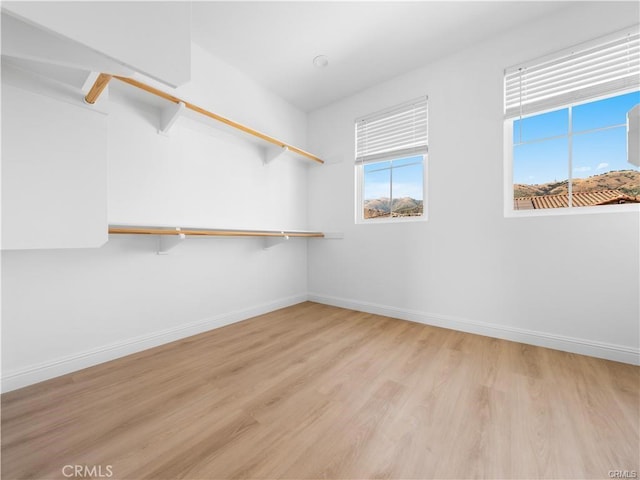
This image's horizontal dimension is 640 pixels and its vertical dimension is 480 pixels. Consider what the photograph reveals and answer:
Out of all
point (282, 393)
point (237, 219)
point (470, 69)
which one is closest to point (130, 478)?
point (282, 393)

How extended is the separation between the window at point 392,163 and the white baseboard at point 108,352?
74.2 inches

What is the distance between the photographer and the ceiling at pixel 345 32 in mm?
1917

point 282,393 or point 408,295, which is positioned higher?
point 408,295

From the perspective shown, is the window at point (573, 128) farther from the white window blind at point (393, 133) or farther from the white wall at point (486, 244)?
the white window blind at point (393, 133)

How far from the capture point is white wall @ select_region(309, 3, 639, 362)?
1.79 metres

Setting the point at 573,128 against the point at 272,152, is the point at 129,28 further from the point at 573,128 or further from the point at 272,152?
the point at 573,128

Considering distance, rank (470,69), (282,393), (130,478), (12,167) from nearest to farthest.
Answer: (130,478) < (12,167) < (282,393) < (470,69)

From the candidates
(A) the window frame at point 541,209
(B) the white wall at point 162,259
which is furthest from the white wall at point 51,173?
(A) the window frame at point 541,209

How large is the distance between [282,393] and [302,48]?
2.79 m

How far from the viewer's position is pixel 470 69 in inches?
91.1


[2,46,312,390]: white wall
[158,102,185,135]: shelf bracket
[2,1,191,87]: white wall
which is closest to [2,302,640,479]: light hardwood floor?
[2,46,312,390]: white wall

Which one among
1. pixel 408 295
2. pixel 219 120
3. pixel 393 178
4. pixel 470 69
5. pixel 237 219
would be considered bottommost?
pixel 408 295

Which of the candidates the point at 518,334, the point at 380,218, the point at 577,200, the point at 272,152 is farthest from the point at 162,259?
the point at 577,200

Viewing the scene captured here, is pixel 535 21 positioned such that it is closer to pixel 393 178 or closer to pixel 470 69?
pixel 470 69
